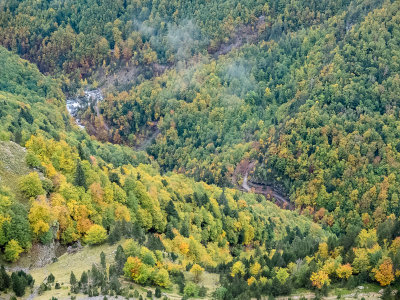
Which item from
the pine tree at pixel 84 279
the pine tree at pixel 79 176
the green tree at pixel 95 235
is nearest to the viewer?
the pine tree at pixel 84 279

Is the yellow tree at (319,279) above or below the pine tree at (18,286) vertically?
below

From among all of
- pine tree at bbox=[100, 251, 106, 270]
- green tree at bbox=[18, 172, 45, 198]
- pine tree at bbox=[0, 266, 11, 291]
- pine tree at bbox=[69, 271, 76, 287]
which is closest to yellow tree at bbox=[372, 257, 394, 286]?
pine tree at bbox=[100, 251, 106, 270]

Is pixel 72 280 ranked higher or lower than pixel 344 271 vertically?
higher

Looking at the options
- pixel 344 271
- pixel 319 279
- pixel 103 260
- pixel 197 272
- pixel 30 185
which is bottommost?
pixel 197 272

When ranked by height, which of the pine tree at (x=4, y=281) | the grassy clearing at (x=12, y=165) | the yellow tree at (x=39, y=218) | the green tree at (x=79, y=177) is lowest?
the pine tree at (x=4, y=281)

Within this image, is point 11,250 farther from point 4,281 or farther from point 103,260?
point 103,260

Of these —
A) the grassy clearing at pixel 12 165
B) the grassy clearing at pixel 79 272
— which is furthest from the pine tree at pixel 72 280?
the grassy clearing at pixel 12 165

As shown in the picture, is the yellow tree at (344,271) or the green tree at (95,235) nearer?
the yellow tree at (344,271)

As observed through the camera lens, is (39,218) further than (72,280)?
Yes

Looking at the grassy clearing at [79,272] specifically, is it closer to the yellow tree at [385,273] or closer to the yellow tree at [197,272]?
the yellow tree at [197,272]

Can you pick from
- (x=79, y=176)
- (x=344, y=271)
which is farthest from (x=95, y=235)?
(x=344, y=271)

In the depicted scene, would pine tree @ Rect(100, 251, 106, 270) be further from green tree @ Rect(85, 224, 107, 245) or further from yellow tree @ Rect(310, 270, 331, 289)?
yellow tree @ Rect(310, 270, 331, 289)

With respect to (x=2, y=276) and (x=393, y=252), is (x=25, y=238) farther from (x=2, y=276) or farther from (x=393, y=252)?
(x=393, y=252)
